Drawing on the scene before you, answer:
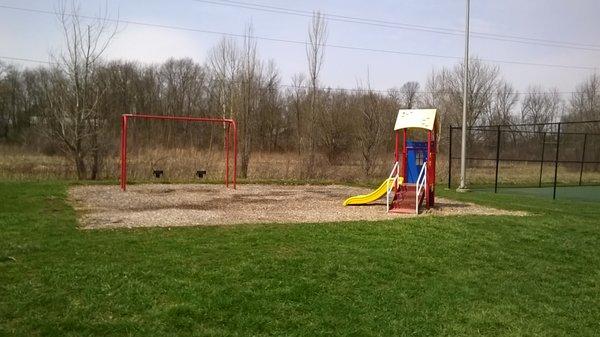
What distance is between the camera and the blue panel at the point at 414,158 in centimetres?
1320

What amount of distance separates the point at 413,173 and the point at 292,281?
27.9 feet

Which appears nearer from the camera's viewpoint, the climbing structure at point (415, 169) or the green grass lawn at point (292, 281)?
the green grass lawn at point (292, 281)

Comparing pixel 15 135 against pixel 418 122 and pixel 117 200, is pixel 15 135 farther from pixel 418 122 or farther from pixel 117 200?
pixel 418 122

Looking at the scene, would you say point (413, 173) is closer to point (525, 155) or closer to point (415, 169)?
point (415, 169)

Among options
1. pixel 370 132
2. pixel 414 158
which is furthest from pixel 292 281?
pixel 370 132

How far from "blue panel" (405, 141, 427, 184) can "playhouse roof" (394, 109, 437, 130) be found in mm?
670

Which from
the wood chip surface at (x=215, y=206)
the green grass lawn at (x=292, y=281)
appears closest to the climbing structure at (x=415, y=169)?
the wood chip surface at (x=215, y=206)

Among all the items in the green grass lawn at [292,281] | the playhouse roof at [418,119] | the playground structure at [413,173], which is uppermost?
the playhouse roof at [418,119]

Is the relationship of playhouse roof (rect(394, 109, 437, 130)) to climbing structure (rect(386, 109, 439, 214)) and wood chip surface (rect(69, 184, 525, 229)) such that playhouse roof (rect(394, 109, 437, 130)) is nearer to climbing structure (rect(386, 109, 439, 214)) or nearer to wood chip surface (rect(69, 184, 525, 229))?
climbing structure (rect(386, 109, 439, 214))

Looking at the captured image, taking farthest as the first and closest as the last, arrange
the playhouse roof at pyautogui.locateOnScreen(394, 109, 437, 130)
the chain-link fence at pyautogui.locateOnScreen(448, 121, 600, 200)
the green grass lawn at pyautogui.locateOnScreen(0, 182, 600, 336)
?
the chain-link fence at pyautogui.locateOnScreen(448, 121, 600, 200) → the playhouse roof at pyautogui.locateOnScreen(394, 109, 437, 130) → the green grass lawn at pyautogui.locateOnScreen(0, 182, 600, 336)

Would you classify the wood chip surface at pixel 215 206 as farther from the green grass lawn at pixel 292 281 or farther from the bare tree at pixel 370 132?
the bare tree at pixel 370 132

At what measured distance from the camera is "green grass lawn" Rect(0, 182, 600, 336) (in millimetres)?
4418

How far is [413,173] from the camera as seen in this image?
43.9 ft

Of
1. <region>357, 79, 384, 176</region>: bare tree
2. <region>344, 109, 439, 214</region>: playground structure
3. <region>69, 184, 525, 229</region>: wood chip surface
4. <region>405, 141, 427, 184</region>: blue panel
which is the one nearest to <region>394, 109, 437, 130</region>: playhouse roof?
<region>344, 109, 439, 214</region>: playground structure
